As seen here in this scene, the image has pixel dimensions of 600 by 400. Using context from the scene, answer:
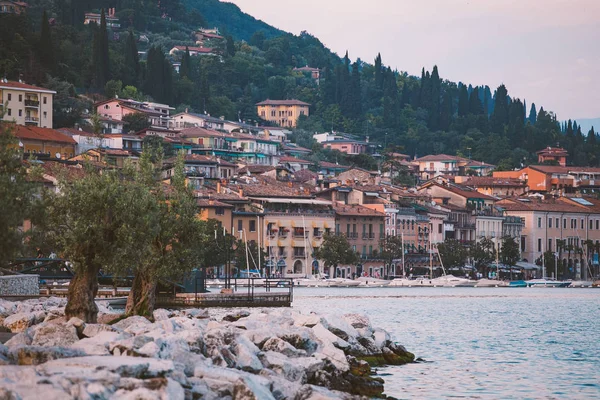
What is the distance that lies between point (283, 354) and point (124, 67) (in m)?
141

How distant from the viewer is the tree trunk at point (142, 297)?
37.2 m

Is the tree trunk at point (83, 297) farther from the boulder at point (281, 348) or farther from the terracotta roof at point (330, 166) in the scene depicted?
the terracotta roof at point (330, 166)

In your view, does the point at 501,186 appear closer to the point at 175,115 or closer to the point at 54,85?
the point at 175,115

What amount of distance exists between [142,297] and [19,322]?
7.79 m

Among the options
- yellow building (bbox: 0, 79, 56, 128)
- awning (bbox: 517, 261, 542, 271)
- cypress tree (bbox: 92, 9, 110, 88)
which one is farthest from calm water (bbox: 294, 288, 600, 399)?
cypress tree (bbox: 92, 9, 110, 88)

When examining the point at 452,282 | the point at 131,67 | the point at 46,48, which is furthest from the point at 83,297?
the point at 131,67

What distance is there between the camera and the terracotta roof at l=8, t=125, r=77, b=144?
336 ft

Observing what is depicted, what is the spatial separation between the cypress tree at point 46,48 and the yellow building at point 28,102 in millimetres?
18429

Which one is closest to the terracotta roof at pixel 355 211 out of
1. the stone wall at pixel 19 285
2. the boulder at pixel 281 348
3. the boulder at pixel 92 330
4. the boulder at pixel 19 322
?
the stone wall at pixel 19 285

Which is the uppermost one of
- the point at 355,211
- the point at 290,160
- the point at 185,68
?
the point at 185,68

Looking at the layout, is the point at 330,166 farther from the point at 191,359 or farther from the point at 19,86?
the point at 191,359

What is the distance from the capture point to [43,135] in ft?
346

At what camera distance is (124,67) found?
16350 centimetres

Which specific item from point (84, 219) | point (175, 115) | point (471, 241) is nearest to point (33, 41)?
point (175, 115)
